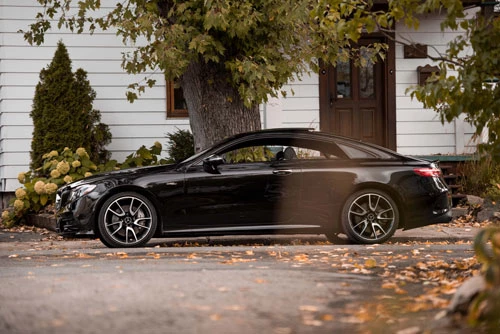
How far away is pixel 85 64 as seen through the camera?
1897cm

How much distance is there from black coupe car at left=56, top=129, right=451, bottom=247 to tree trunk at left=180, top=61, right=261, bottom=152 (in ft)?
8.21

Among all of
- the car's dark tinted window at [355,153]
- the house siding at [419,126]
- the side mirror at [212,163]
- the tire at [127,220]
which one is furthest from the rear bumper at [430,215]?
the house siding at [419,126]

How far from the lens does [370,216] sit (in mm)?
12375

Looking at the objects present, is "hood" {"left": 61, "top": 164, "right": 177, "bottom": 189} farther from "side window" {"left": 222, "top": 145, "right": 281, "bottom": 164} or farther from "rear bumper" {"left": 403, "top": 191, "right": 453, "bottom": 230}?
"rear bumper" {"left": 403, "top": 191, "right": 453, "bottom": 230}

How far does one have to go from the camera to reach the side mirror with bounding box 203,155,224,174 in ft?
40.0

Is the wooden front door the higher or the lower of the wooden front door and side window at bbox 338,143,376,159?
the higher

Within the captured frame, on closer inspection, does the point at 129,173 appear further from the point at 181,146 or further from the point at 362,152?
the point at 181,146

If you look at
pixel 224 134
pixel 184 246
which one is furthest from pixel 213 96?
pixel 184 246

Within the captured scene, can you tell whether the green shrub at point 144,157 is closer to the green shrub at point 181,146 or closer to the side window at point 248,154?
the green shrub at point 181,146

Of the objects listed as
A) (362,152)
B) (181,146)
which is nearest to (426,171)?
(362,152)

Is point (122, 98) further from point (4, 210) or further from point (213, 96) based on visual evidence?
point (213, 96)

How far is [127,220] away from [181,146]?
233 inches

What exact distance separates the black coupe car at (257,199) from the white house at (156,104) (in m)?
6.68

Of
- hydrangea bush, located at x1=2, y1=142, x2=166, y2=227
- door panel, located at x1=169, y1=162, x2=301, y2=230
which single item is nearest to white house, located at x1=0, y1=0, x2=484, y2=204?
hydrangea bush, located at x1=2, y1=142, x2=166, y2=227
